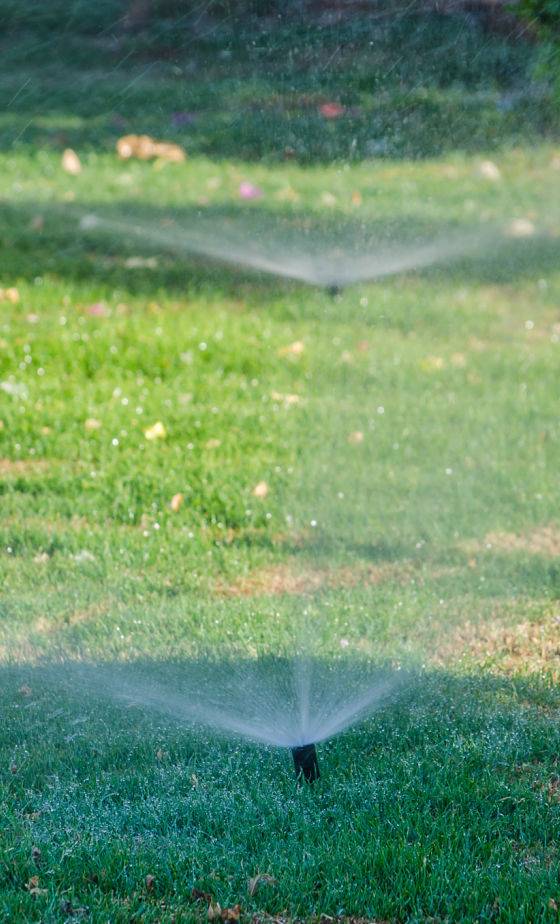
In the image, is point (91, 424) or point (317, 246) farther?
point (317, 246)

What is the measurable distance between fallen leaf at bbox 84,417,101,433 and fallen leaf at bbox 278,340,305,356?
1368 mm

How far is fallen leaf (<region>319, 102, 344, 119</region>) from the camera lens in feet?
17.2

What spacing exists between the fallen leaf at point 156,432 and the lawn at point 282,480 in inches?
3.3

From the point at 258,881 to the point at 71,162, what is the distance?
30.3ft

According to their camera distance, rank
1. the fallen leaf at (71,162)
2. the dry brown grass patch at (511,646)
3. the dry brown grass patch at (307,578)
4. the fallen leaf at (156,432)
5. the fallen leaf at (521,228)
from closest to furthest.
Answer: the dry brown grass patch at (511,646) < the dry brown grass patch at (307,578) < the fallen leaf at (156,432) < the fallen leaf at (521,228) < the fallen leaf at (71,162)

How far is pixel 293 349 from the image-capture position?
748 cm

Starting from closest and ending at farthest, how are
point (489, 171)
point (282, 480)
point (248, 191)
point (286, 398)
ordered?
point (282, 480)
point (286, 398)
point (248, 191)
point (489, 171)

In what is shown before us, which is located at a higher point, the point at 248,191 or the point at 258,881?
the point at 258,881

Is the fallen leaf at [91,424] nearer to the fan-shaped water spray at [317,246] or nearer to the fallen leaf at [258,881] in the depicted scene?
the fan-shaped water spray at [317,246]

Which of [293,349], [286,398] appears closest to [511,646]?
[286,398]

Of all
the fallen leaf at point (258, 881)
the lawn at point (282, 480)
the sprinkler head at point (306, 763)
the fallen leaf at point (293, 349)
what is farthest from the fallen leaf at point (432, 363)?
the fallen leaf at point (258, 881)

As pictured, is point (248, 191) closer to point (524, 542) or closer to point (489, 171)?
point (489, 171)

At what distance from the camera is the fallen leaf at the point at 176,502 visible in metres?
5.66

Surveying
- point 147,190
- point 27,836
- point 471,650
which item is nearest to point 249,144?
point 147,190
